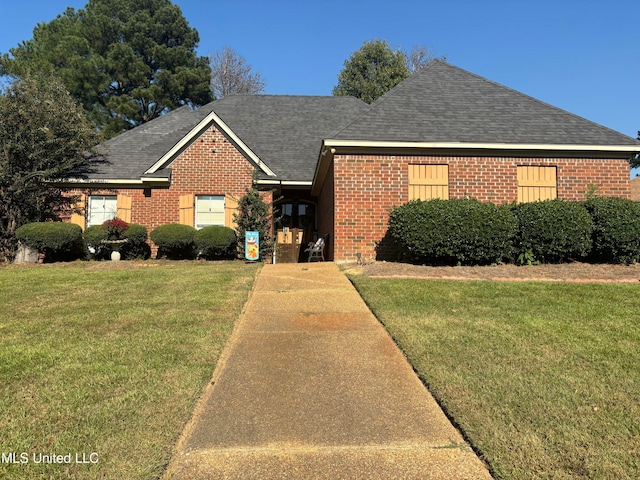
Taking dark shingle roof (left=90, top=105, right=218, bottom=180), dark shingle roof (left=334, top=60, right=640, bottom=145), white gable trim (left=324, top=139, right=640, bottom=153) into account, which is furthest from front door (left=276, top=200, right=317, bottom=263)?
white gable trim (left=324, top=139, right=640, bottom=153)

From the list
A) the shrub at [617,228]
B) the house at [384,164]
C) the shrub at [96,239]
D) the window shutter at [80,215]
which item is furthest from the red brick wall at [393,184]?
the window shutter at [80,215]

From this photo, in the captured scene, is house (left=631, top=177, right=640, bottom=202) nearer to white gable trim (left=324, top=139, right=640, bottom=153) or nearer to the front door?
white gable trim (left=324, top=139, right=640, bottom=153)

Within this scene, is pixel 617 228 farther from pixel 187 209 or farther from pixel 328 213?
pixel 187 209

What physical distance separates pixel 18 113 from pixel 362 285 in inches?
502

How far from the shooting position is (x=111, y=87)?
3031cm

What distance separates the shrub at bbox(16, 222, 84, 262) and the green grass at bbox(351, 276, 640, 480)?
10724mm

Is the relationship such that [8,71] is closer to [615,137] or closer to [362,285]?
[362,285]

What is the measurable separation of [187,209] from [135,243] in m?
2.05

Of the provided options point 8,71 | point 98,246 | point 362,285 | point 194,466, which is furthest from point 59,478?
point 8,71

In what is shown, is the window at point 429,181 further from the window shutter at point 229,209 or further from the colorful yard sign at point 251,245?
the window shutter at point 229,209

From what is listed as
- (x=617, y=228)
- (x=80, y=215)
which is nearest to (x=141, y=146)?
(x=80, y=215)

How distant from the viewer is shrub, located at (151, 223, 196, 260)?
1265 centimetres

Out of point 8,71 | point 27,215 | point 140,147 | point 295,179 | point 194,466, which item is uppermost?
point 8,71

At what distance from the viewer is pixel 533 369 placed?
364cm
